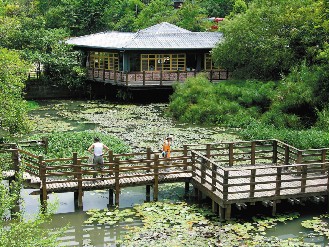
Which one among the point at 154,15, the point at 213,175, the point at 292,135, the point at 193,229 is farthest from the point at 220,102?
the point at 154,15

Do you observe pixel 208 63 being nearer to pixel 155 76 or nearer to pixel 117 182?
pixel 155 76

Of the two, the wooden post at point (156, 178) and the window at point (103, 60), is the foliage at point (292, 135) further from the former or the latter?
the window at point (103, 60)

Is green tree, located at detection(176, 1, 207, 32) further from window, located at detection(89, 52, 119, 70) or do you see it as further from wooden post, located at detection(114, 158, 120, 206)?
wooden post, located at detection(114, 158, 120, 206)

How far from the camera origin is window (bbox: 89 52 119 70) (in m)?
43.2

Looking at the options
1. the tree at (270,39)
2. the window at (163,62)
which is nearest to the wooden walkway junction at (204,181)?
the tree at (270,39)

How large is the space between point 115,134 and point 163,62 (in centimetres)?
1537

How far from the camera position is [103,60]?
44469 millimetres

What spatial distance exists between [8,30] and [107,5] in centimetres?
3665

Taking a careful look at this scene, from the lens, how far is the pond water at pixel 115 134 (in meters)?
15.6

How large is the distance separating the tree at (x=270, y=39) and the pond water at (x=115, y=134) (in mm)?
6588

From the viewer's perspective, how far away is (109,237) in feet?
50.2

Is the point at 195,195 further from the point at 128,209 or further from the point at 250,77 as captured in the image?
the point at 250,77

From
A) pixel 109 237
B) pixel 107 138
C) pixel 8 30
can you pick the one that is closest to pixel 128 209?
pixel 109 237

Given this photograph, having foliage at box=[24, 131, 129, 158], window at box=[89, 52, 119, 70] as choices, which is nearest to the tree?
window at box=[89, 52, 119, 70]
